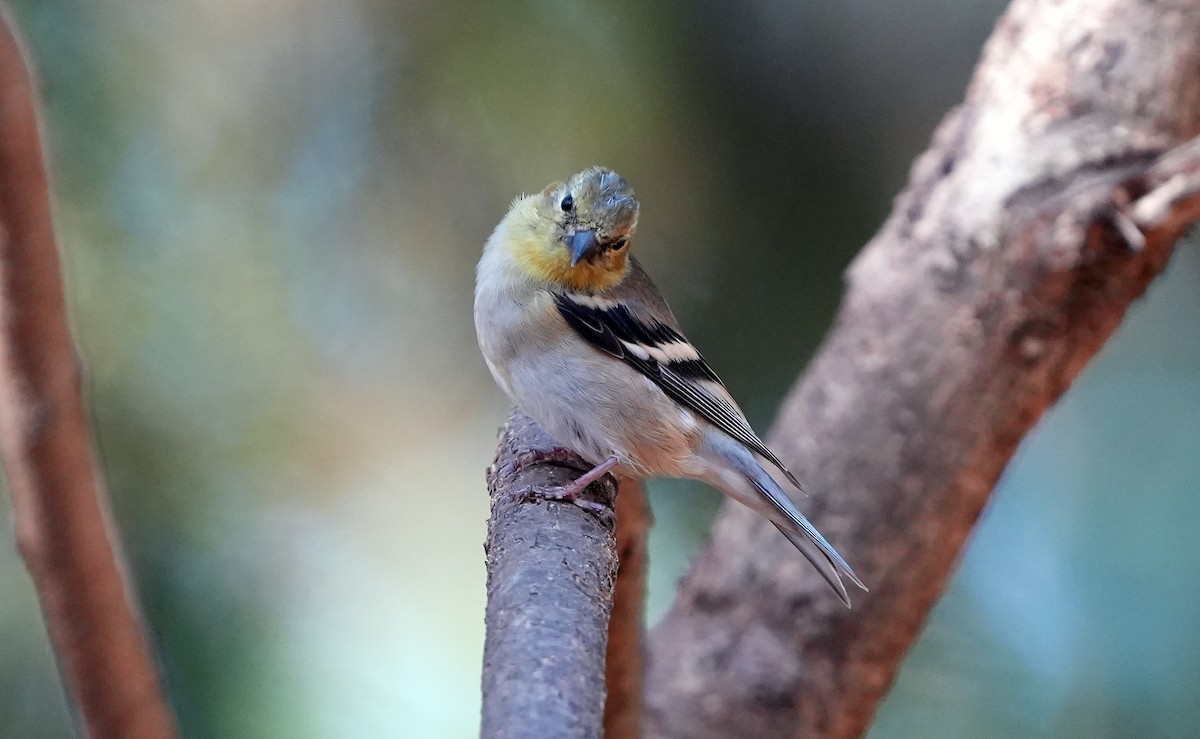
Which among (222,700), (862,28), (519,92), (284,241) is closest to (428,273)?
(284,241)

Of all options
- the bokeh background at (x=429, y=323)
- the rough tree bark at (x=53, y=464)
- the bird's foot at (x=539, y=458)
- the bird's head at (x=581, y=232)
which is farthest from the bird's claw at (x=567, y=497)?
the bokeh background at (x=429, y=323)

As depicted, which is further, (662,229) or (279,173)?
(662,229)

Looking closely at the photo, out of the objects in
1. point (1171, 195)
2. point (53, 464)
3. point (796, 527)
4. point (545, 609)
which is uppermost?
point (1171, 195)

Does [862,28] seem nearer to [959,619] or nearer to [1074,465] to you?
[1074,465]

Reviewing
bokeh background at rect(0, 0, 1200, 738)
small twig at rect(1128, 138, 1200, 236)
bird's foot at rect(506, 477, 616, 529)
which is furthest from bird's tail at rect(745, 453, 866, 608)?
bokeh background at rect(0, 0, 1200, 738)

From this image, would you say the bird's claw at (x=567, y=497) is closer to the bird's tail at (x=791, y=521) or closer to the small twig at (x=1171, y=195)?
the bird's tail at (x=791, y=521)

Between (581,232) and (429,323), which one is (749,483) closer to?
(581,232)

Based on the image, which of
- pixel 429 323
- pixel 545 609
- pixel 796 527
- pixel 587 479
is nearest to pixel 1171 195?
pixel 796 527

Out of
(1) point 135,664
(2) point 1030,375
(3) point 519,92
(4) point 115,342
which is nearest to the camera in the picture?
(1) point 135,664
